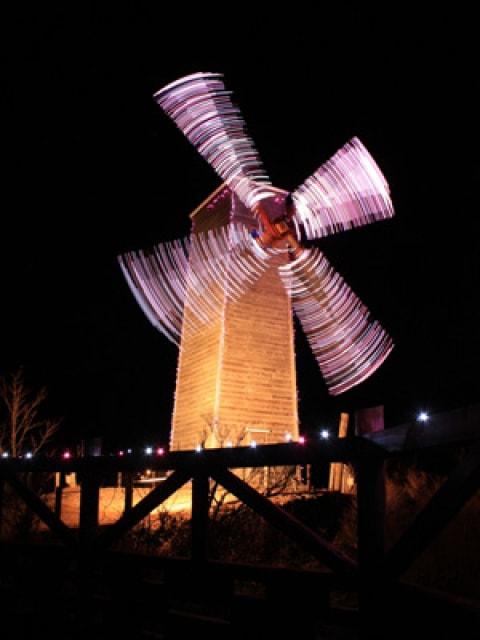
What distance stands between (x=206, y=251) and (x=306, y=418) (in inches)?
727

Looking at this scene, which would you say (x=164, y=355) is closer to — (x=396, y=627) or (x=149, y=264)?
(x=149, y=264)

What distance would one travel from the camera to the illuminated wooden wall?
1557cm

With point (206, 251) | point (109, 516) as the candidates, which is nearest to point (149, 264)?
point (206, 251)

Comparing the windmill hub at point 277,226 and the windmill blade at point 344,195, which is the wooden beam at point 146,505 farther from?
the windmill blade at point 344,195

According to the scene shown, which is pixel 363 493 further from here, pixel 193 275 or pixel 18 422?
pixel 18 422

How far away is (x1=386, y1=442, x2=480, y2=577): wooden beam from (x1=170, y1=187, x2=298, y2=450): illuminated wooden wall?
11.9 meters

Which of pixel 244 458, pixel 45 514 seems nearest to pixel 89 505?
pixel 45 514

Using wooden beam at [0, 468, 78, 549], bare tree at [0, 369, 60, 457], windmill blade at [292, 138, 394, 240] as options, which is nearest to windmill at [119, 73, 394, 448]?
windmill blade at [292, 138, 394, 240]

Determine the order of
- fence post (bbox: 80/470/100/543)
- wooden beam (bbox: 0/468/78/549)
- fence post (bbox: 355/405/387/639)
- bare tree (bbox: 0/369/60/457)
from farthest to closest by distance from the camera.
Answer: bare tree (bbox: 0/369/60/457), wooden beam (bbox: 0/468/78/549), fence post (bbox: 80/470/100/543), fence post (bbox: 355/405/387/639)

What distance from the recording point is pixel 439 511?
108 inches

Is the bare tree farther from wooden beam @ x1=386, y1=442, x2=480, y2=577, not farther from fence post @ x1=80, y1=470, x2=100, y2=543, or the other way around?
wooden beam @ x1=386, y1=442, x2=480, y2=577

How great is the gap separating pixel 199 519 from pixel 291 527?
0.85 m

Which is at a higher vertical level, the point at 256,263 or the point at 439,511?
the point at 256,263

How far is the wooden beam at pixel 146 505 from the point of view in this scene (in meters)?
4.14
